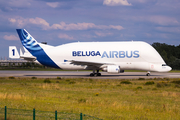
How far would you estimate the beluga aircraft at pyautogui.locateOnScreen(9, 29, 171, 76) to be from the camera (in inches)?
1751

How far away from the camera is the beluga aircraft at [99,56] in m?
44.5

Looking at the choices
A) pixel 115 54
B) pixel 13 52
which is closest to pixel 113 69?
pixel 115 54

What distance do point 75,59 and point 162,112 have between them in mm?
32320

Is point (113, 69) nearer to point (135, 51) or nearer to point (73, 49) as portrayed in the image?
point (135, 51)

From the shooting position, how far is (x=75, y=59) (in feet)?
154

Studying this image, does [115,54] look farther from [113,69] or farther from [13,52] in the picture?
[13,52]

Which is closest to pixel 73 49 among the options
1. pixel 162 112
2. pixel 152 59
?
pixel 152 59

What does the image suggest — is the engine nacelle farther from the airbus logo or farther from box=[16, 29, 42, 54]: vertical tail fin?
box=[16, 29, 42, 54]: vertical tail fin

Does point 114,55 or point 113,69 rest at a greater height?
point 114,55

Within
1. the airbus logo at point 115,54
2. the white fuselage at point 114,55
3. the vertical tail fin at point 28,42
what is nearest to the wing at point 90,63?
the white fuselage at point 114,55

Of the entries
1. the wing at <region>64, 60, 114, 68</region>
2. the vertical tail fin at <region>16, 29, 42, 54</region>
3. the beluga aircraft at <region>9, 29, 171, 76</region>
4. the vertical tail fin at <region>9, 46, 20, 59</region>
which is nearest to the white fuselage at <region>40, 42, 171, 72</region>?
the beluga aircraft at <region>9, 29, 171, 76</region>

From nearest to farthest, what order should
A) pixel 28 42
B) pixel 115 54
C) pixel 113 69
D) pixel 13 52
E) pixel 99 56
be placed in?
pixel 113 69 < pixel 115 54 < pixel 99 56 < pixel 13 52 < pixel 28 42

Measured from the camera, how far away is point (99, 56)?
150 feet

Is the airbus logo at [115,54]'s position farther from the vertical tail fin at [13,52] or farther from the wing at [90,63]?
the vertical tail fin at [13,52]
